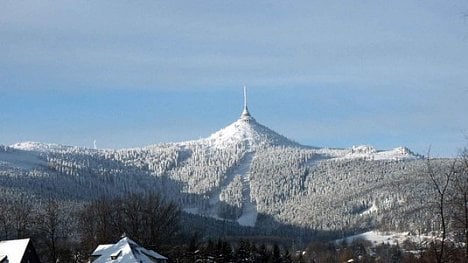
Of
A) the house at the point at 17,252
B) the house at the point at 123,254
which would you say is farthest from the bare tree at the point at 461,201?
the house at the point at 17,252

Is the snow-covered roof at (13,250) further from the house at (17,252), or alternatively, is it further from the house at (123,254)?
the house at (123,254)

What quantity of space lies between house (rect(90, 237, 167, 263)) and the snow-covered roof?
7.97 metres

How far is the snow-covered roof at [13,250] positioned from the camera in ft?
248

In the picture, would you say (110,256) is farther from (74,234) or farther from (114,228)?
(74,234)

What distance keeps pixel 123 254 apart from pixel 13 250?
11.1 metres

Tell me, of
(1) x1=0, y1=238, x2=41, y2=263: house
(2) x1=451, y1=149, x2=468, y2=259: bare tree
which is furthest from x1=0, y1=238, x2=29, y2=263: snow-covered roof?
(2) x1=451, y1=149, x2=468, y2=259: bare tree

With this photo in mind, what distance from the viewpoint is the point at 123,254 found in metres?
79.3

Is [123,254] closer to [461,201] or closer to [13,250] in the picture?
[13,250]

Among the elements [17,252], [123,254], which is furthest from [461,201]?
[17,252]

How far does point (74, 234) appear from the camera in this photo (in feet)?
513

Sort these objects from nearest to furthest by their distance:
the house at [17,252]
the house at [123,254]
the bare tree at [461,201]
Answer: the bare tree at [461,201]
the house at [17,252]
the house at [123,254]

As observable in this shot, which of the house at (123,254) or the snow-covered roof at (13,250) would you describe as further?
the house at (123,254)

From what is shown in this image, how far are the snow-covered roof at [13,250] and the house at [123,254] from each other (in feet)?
26.1

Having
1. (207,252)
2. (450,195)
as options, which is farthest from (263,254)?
(450,195)
